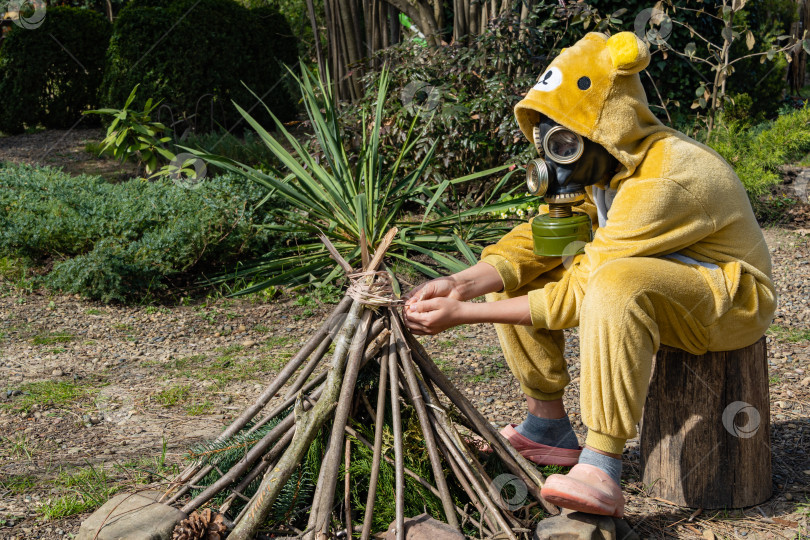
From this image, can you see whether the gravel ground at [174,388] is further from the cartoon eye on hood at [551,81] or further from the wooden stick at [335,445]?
the cartoon eye on hood at [551,81]

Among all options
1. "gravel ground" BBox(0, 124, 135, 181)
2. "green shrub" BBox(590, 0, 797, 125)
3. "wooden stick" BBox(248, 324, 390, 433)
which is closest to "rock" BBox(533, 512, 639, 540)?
"wooden stick" BBox(248, 324, 390, 433)

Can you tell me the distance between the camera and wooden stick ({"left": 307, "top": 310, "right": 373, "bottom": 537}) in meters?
1.85

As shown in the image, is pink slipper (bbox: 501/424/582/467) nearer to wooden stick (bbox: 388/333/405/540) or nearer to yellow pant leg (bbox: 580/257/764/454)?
yellow pant leg (bbox: 580/257/764/454)

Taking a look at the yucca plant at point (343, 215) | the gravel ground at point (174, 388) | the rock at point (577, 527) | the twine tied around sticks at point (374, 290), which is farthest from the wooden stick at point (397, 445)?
the yucca plant at point (343, 215)

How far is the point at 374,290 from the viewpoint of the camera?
6.64ft

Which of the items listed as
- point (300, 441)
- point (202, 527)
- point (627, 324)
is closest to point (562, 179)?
point (627, 324)

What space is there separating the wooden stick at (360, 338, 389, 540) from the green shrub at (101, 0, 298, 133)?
503 cm

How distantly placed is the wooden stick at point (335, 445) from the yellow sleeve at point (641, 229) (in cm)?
50

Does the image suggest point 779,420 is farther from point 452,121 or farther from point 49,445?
point 452,121

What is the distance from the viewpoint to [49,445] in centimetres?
271

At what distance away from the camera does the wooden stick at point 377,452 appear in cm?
186

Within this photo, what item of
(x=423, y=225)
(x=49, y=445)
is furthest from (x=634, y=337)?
(x=423, y=225)

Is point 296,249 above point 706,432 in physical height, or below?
above

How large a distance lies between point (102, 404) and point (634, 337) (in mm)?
2199
